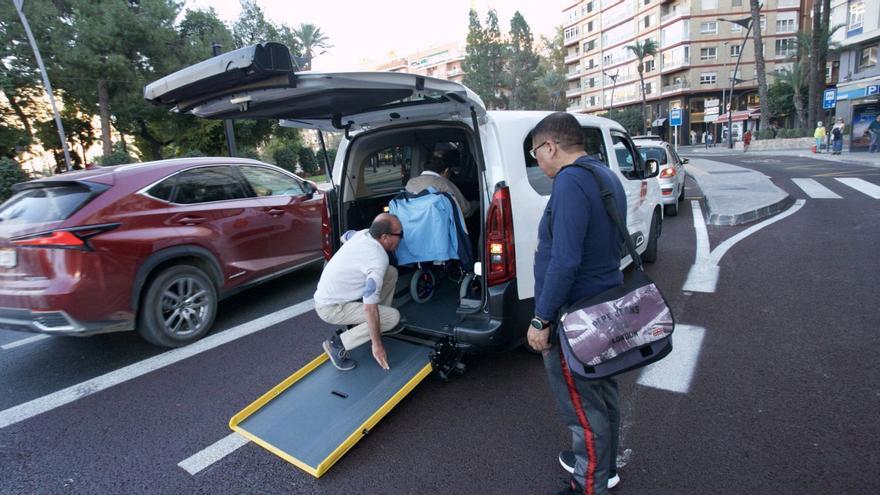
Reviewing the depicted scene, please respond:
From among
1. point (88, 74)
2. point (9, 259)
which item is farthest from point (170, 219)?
point (88, 74)

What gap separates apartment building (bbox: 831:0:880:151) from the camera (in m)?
23.7

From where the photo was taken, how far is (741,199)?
9.77 meters

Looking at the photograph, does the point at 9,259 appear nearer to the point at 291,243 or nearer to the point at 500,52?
the point at 291,243

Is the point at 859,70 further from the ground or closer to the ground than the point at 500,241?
further from the ground

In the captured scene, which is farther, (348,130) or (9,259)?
(348,130)

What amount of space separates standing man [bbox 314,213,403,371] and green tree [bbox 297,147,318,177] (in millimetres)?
29175

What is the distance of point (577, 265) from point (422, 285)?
2.49 metres

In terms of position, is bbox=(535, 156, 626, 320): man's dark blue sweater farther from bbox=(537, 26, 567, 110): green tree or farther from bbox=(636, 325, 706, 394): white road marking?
bbox=(537, 26, 567, 110): green tree

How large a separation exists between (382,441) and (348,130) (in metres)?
2.48

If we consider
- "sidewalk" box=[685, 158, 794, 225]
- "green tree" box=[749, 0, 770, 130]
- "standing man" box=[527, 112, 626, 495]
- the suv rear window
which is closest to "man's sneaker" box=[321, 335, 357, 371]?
"standing man" box=[527, 112, 626, 495]

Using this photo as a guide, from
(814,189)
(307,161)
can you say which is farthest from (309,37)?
(814,189)

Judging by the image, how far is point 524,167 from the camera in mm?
3066

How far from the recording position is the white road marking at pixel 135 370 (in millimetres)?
3326

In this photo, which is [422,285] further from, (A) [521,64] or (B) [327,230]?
(A) [521,64]
